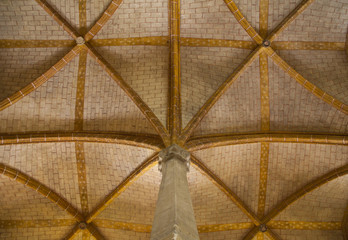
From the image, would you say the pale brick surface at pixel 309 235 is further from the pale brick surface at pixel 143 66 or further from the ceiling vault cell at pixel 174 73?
the pale brick surface at pixel 143 66

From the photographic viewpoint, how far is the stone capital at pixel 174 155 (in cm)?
875

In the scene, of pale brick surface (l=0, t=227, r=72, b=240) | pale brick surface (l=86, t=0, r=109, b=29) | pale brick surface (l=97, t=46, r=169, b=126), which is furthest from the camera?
pale brick surface (l=0, t=227, r=72, b=240)

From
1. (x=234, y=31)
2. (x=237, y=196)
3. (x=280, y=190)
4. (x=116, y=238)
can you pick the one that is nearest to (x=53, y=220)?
(x=116, y=238)

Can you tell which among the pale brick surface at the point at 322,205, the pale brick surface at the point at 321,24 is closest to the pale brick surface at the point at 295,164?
the pale brick surface at the point at 322,205

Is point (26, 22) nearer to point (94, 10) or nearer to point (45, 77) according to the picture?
point (45, 77)

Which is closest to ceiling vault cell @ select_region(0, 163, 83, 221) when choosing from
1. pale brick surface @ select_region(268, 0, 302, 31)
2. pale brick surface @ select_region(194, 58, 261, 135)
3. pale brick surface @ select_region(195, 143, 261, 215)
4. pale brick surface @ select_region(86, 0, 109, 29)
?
pale brick surface @ select_region(195, 143, 261, 215)

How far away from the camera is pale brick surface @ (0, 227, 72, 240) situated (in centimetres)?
1178

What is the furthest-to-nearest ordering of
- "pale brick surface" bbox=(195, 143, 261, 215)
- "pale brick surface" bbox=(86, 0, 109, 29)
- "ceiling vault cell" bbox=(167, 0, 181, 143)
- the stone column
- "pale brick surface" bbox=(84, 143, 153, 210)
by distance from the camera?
"pale brick surface" bbox=(195, 143, 261, 215)
"pale brick surface" bbox=(84, 143, 153, 210)
"pale brick surface" bbox=(86, 0, 109, 29)
"ceiling vault cell" bbox=(167, 0, 181, 143)
the stone column

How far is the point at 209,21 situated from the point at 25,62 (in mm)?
4936

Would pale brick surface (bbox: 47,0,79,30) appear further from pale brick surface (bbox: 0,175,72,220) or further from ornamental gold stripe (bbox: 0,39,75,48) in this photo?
pale brick surface (bbox: 0,175,72,220)

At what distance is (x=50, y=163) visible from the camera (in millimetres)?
11258

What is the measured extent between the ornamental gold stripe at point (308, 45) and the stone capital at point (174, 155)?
163 inches

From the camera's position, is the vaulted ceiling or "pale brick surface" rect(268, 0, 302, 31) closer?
the vaulted ceiling

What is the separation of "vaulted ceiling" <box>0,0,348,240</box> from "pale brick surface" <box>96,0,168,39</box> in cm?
3
